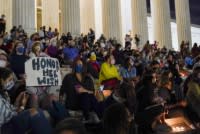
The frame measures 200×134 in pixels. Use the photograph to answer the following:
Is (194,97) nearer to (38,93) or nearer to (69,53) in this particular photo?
(38,93)

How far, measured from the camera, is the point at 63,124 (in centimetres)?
277

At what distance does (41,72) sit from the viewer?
8352 millimetres

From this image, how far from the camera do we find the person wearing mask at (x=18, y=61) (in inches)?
468

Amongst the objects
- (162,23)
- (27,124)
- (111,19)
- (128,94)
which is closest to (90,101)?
(128,94)

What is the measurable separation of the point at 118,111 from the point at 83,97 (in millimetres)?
5760

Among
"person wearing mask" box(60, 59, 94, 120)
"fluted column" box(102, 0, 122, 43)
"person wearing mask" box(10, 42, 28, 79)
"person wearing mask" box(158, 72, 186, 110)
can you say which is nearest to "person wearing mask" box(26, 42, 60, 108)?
"person wearing mask" box(60, 59, 94, 120)

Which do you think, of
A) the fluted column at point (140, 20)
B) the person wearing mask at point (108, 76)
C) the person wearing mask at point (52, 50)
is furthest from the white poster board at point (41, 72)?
the fluted column at point (140, 20)

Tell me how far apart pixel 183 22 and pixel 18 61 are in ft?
88.9

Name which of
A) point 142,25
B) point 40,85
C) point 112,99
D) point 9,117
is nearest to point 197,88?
point 112,99

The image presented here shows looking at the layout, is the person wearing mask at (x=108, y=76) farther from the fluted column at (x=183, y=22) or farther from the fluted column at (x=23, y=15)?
the fluted column at (x=183, y=22)

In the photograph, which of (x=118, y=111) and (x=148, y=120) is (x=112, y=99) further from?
(x=118, y=111)

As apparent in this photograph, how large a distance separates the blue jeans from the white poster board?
6.17 ft

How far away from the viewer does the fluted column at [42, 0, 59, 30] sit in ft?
112

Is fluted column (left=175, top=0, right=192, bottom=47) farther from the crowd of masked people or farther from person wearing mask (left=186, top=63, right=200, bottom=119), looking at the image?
person wearing mask (left=186, top=63, right=200, bottom=119)
